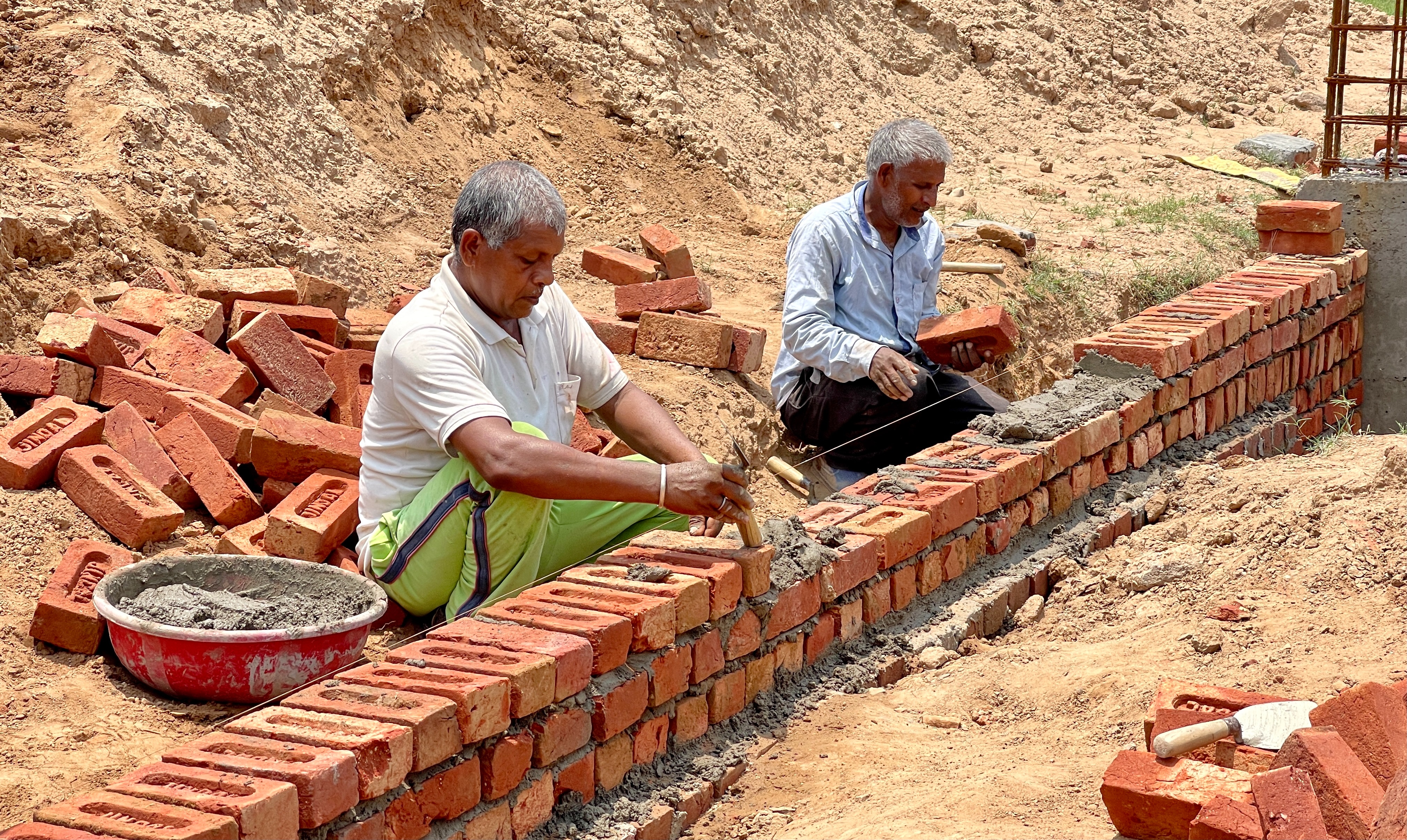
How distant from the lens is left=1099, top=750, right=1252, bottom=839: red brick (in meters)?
2.68

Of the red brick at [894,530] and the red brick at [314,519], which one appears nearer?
the red brick at [894,530]

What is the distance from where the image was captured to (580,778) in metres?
3.03

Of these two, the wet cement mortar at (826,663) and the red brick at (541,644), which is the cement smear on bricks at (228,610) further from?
the wet cement mortar at (826,663)

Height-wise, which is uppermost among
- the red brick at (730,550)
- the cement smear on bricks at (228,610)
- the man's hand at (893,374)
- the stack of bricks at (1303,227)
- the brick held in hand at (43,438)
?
the stack of bricks at (1303,227)

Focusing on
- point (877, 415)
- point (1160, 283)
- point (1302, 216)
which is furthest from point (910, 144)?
point (1160, 283)

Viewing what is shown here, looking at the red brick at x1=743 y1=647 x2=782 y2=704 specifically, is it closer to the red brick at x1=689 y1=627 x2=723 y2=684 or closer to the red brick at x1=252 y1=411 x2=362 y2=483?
the red brick at x1=689 y1=627 x2=723 y2=684

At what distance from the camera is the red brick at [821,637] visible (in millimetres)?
3811

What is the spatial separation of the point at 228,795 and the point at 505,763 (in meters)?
0.62

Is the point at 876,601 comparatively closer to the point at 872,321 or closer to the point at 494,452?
the point at 494,452

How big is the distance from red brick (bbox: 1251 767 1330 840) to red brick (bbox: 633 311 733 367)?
4457 mm

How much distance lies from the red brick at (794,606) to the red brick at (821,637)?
1.9 inches

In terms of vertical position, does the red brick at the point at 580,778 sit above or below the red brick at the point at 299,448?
below

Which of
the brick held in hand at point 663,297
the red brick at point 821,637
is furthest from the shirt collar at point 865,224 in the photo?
the red brick at point 821,637

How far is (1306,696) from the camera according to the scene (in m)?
3.34
